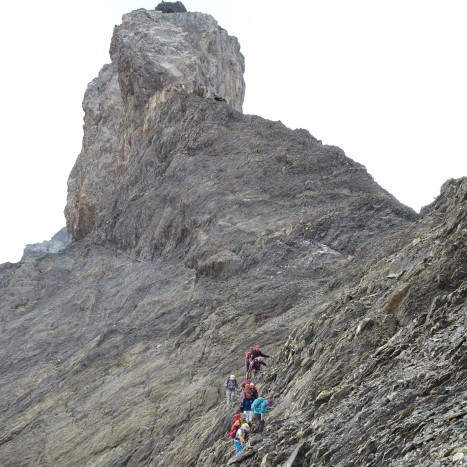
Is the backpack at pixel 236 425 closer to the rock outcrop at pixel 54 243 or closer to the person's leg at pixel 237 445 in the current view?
the person's leg at pixel 237 445

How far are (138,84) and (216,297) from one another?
29.0 metres

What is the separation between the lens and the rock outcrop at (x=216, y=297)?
1541cm

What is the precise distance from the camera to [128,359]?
33156 millimetres

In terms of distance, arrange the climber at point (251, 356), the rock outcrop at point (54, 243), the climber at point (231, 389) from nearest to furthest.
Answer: the climber at point (231, 389)
the climber at point (251, 356)
the rock outcrop at point (54, 243)

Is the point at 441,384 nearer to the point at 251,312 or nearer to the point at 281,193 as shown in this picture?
the point at 251,312

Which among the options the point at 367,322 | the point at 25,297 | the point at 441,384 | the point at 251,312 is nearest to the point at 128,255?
the point at 25,297

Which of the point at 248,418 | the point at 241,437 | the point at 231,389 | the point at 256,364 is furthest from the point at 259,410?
the point at 256,364

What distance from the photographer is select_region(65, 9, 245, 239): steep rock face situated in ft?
188

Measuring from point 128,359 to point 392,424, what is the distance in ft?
70.8

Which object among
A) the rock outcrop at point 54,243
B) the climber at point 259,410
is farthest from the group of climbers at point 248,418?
the rock outcrop at point 54,243

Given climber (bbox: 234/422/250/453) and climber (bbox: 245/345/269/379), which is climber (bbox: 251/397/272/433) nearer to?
climber (bbox: 234/422/250/453)

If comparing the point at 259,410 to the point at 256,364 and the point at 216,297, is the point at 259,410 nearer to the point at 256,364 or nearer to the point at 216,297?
the point at 256,364

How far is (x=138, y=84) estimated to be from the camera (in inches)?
2277

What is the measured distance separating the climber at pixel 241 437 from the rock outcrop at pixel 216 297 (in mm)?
657
